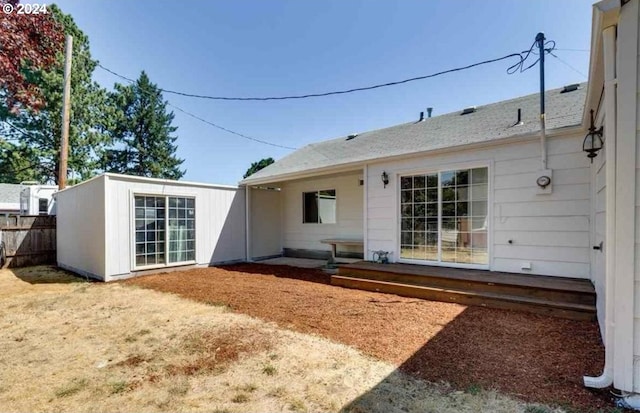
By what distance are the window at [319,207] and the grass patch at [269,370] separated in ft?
22.8

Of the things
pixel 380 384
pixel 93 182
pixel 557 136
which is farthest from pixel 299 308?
pixel 93 182

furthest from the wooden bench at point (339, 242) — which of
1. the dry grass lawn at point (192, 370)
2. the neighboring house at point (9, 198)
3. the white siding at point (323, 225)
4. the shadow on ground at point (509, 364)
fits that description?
the neighboring house at point (9, 198)

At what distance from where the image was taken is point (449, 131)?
715cm

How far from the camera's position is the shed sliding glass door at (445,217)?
5.64 meters

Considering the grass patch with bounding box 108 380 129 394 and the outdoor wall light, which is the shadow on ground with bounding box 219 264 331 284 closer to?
the outdoor wall light

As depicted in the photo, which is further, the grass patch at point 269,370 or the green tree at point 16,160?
the green tree at point 16,160

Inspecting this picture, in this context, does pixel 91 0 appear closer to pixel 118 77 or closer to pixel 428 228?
pixel 118 77

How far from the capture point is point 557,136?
485cm

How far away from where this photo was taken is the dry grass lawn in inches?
89.4

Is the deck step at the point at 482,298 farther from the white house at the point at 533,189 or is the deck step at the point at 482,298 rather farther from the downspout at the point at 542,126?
the downspout at the point at 542,126

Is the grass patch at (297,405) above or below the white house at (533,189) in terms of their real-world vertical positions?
below

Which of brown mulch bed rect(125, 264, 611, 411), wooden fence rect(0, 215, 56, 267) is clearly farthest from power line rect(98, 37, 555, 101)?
wooden fence rect(0, 215, 56, 267)

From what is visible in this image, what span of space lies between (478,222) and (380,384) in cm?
413

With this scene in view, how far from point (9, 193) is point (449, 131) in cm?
2557
